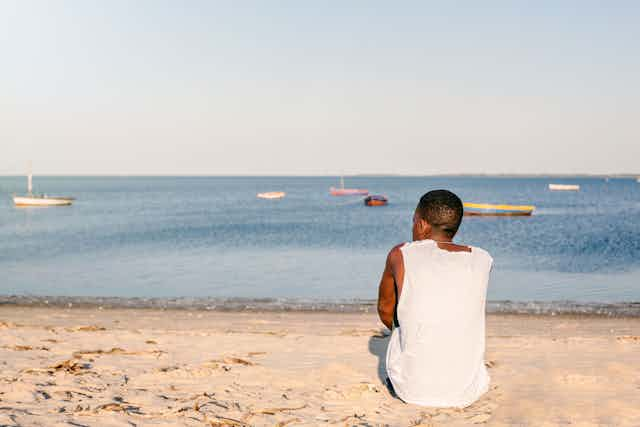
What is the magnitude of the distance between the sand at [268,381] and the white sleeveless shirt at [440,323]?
0.22 metres

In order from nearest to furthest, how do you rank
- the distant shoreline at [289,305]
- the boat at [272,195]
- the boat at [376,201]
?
the distant shoreline at [289,305], the boat at [376,201], the boat at [272,195]

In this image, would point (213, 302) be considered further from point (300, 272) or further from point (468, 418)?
point (300, 272)

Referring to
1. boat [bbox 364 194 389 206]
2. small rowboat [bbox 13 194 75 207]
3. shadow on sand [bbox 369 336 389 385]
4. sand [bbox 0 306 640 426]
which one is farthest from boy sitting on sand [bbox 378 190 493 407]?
small rowboat [bbox 13 194 75 207]

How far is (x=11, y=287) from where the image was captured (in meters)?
21.0

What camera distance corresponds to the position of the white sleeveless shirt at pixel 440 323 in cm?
428

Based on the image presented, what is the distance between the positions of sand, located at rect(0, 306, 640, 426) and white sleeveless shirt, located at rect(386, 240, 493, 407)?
218mm

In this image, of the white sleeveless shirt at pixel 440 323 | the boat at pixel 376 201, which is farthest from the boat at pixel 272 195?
the white sleeveless shirt at pixel 440 323

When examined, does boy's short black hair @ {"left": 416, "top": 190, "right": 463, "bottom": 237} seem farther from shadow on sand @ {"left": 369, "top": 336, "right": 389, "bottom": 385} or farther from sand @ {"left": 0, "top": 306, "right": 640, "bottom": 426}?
shadow on sand @ {"left": 369, "top": 336, "right": 389, "bottom": 385}

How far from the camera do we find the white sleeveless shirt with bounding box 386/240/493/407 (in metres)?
4.28

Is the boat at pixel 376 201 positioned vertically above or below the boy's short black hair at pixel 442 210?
below

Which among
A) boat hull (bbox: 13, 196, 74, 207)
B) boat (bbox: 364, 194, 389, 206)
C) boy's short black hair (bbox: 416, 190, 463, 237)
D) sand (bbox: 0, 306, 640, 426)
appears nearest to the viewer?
boy's short black hair (bbox: 416, 190, 463, 237)

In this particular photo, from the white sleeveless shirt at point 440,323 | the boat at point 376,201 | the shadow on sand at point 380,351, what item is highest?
the white sleeveless shirt at point 440,323

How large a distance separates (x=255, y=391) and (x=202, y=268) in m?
21.5

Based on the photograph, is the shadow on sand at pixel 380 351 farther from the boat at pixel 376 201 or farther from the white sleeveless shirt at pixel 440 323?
the boat at pixel 376 201
